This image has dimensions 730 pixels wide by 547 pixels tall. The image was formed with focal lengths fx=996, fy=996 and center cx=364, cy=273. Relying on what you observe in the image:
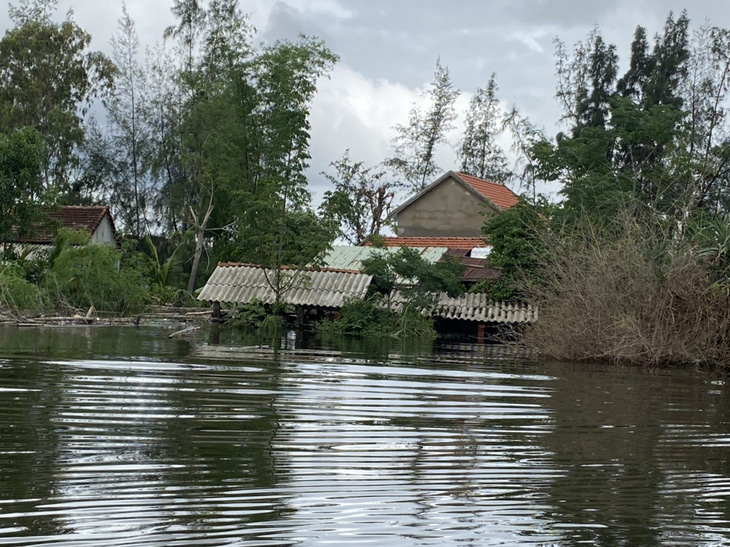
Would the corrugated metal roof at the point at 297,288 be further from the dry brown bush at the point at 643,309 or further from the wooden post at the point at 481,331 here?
the dry brown bush at the point at 643,309

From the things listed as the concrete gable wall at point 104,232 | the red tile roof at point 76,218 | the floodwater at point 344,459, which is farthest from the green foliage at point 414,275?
the concrete gable wall at point 104,232

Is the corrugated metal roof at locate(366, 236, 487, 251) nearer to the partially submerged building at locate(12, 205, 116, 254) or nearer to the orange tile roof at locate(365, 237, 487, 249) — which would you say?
the orange tile roof at locate(365, 237, 487, 249)

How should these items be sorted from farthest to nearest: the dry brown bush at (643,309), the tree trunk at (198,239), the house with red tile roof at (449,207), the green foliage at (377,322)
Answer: the house with red tile roof at (449,207)
the tree trunk at (198,239)
the green foliage at (377,322)
the dry brown bush at (643,309)

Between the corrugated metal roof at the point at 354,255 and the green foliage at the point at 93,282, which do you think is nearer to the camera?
the green foliage at the point at 93,282

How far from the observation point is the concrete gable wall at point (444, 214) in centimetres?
3666

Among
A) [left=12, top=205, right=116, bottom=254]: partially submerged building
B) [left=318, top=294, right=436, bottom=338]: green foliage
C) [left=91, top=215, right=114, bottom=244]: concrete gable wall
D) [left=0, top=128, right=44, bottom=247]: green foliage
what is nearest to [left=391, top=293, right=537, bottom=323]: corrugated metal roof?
[left=318, top=294, right=436, bottom=338]: green foliage

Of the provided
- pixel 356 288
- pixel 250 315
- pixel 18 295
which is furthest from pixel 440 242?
pixel 18 295

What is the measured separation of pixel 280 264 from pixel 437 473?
759 inches

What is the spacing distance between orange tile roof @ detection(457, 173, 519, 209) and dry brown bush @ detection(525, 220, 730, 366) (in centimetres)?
1787

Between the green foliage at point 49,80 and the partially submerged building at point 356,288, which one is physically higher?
the green foliage at point 49,80

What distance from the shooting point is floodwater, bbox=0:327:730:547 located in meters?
4.86

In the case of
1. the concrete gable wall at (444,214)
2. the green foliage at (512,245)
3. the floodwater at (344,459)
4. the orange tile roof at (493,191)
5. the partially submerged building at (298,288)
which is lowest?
the floodwater at (344,459)

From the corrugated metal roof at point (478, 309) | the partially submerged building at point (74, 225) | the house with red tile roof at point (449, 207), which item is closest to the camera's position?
the corrugated metal roof at point (478, 309)

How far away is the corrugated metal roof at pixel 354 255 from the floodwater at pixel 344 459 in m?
16.3
